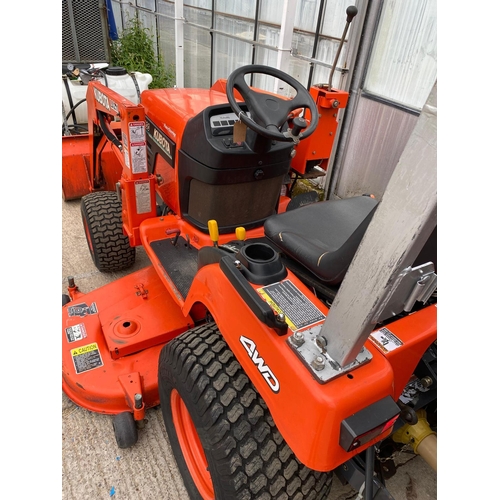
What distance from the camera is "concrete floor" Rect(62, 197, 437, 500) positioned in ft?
5.22

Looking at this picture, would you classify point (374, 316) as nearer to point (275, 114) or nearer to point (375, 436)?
point (375, 436)

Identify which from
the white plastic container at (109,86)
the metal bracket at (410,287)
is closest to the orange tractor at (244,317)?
the metal bracket at (410,287)

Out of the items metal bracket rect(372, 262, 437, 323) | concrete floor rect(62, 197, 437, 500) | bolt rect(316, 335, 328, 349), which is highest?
metal bracket rect(372, 262, 437, 323)

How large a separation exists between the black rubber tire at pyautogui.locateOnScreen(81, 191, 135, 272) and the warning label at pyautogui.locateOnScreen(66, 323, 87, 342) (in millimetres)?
726

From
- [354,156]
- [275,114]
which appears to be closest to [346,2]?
[354,156]

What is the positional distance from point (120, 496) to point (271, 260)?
3.73 feet

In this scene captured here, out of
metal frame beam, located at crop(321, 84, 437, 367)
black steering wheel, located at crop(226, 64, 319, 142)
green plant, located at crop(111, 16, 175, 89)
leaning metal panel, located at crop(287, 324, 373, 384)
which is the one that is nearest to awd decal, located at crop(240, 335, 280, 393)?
leaning metal panel, located at crop(287, 324, 373, 384)

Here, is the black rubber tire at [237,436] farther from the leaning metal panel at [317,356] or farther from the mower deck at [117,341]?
the mower deck at [117,341]

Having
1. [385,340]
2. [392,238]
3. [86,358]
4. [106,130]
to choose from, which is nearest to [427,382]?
[385,340]

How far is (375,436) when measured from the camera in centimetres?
98

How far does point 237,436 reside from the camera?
3.86 feet

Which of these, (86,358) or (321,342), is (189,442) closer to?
(86,358)

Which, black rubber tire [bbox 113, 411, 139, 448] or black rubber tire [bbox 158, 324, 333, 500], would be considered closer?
black rubber tire [bbox 158, 324, 333, 500]

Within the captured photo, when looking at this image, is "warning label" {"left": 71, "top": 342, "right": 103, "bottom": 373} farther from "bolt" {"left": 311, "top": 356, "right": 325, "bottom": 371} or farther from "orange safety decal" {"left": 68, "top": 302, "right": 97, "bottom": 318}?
"bolt" {"left": 311, "top": 356, "right": 325, "bottom": 371}
